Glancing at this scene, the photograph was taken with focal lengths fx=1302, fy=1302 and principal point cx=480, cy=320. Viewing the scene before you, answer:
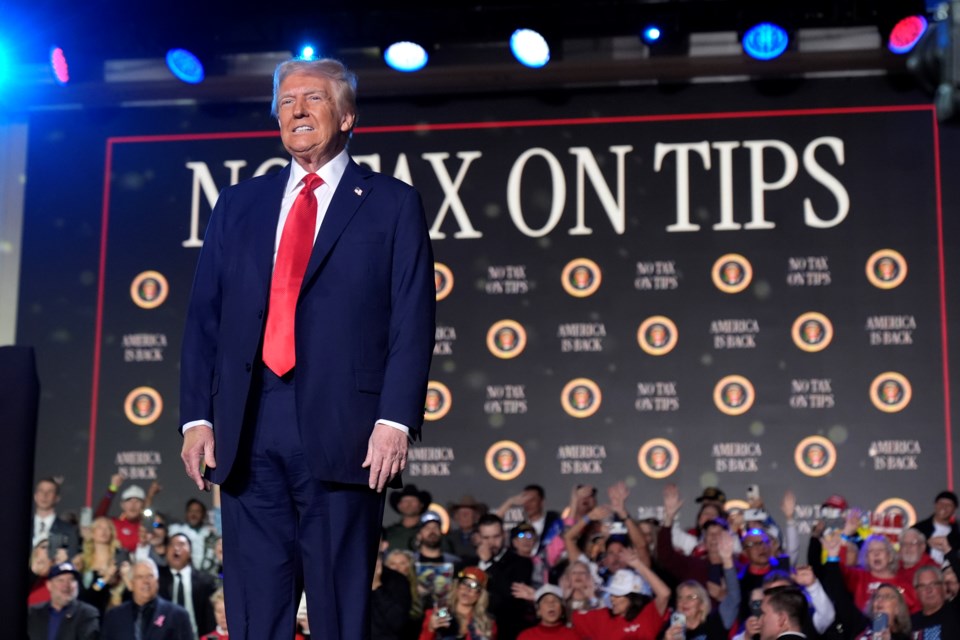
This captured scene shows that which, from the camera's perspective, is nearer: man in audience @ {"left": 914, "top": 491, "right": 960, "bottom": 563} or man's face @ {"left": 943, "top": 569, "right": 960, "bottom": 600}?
man's face @ {"left": 943, "top": 569, "right": 960, "bottom": 600}

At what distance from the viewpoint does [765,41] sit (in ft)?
28.5

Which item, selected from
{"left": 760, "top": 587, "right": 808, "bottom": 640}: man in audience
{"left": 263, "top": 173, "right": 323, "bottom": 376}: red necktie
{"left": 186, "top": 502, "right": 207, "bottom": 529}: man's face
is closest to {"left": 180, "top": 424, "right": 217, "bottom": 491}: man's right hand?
{"left": 263, "top": 173, "right": 323, "bottom": 376}: red necktie

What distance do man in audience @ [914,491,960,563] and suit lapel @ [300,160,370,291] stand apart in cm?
639

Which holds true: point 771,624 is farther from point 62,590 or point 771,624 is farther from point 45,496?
point 45,496

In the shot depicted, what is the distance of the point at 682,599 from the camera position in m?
7.09

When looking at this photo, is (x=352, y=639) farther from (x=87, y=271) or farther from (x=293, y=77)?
(x=87, y=271)

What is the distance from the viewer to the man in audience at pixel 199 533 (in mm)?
8188

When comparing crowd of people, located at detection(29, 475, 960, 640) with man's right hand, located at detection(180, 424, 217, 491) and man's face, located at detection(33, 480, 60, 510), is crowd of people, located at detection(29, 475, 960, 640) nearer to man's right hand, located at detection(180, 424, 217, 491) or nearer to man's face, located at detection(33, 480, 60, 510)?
man's face, located at detection(33, 480, 60, 510)

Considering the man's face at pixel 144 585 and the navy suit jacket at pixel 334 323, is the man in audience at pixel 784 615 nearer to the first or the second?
the man's face at pixel 144 585

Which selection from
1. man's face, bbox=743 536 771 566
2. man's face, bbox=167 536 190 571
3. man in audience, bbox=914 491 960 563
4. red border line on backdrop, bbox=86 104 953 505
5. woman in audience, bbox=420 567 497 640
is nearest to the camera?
woman in audience, bbox=420 567 497 640

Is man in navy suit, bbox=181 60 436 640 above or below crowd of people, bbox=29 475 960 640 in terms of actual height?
above

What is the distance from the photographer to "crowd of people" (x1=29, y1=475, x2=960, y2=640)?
22.9ft

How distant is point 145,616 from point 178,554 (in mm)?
668

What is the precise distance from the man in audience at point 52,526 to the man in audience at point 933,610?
16.7 ft
